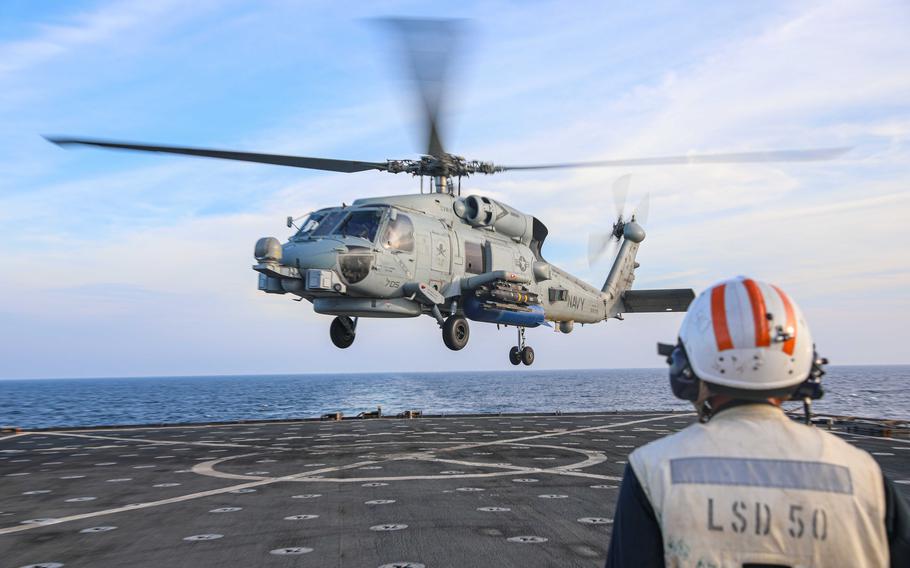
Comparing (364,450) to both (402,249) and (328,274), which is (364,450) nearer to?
(328,274)

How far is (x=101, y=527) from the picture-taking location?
9.05 m

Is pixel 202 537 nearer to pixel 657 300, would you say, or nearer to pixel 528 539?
pixel 528 539

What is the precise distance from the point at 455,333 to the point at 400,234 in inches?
142

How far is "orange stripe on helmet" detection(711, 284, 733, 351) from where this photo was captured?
107 inches

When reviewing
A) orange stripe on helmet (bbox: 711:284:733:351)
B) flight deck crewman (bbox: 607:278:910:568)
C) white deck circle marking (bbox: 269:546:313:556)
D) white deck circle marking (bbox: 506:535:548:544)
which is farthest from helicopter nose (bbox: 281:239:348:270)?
flight deck crewman (bbox: 607:278:910:568)

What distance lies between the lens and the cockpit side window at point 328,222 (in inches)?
788

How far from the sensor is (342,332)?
22594 mm

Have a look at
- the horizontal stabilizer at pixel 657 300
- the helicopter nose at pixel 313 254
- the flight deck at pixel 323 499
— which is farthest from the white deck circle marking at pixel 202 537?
the horizontal stabilizer at pixel 657 300

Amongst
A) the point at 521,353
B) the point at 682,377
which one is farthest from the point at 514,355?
the point at 682,377

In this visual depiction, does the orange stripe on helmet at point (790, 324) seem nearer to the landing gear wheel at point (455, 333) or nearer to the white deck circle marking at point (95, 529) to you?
the white deck circle marking at point (95, 529)

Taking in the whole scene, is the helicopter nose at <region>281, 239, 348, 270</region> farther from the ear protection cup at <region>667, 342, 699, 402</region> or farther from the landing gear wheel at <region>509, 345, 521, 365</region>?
the ear protection cup at <region>667, 342, 699, 402</region>

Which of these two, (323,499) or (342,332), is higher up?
(342,332)

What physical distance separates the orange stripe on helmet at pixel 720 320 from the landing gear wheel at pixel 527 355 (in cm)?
2324

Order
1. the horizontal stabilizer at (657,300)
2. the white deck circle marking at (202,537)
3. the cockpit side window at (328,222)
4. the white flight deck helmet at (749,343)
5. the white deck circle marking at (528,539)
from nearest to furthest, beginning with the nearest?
1. the white flight deck helmet at (749,343)
2. the white deck circle marking at (528,539)
3. the white deck circle marking at (202,537)
4. the cockpit side window at (328,222)
5. the horizontal stabilizer at (657,300)
